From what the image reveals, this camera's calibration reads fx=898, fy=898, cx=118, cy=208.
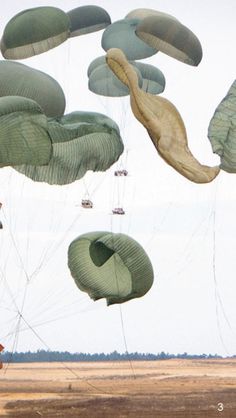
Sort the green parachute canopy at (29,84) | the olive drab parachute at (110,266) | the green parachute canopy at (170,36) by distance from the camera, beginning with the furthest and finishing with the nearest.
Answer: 1. the olive drab parachute at (110,266)
2. the green parachute canopy at (170,36)
3. the green parachute canopy at (29,84)

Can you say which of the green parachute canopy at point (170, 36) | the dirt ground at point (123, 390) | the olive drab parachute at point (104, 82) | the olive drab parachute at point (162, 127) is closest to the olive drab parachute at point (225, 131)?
the olive drab parachute at point (162, 127)

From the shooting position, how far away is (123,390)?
62.0 meters

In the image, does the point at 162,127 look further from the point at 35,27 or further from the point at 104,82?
the point at 104,82

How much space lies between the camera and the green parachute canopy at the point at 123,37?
64.8ft

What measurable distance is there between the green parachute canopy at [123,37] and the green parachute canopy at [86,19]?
0.33 m

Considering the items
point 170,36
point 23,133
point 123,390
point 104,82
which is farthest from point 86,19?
point 123,390

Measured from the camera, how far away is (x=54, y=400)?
165 feet

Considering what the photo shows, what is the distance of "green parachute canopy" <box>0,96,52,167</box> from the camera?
16.8 meters

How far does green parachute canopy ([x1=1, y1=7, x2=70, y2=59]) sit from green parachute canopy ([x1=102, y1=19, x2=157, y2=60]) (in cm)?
155

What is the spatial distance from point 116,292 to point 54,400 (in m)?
32.6

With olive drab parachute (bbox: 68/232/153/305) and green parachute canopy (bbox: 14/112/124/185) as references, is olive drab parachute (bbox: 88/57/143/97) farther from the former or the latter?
olive drab parachute (bbox: 68/232/153/305)

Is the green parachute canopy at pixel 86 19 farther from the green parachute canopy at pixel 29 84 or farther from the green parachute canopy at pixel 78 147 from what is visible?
the green parachute canopy at pixel 78 147

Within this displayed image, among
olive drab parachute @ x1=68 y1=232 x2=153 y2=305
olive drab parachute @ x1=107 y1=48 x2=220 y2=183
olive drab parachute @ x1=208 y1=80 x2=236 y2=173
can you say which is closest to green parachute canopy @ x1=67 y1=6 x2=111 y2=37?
olive drab parachute @ x1=107 y1=48 x2=220 y2=183

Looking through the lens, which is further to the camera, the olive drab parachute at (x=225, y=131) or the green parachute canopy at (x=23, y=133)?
the olive drab parachute at (x=225, y=131)
